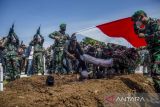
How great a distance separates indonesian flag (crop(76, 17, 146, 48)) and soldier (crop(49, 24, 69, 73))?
16.1ft

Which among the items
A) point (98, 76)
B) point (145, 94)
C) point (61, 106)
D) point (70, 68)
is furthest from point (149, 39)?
point (70, 68)

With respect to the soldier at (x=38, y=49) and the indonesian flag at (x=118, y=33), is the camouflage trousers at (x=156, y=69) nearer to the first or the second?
the indonesian flag at (x=118, y=33)

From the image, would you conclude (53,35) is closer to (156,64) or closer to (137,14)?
(137,14)

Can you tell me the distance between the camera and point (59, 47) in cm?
1414

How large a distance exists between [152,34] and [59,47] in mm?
7634

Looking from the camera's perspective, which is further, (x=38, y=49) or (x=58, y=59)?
(x=38, y=49)

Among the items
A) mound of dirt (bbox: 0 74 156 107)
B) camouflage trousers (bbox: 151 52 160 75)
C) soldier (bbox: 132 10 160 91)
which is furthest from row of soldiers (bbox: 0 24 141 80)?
camouflage trousers (bbox: 151 52 160 75)

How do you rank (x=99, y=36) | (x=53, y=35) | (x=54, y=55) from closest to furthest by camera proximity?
1. (x=99, y=36)
2. (x=53, y=35)
3. (x=54, y=55)

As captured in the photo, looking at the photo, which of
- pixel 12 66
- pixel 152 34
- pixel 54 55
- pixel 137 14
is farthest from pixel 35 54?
pixel 152 34

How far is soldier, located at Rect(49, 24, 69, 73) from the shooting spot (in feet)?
45.6

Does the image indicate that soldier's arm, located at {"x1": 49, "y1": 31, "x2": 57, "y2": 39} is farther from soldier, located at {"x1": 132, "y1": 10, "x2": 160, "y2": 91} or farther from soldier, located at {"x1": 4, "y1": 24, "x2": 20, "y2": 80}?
soldier, located at {"x1": 132, "y1": 10, "x2": 160, "y2": 91}

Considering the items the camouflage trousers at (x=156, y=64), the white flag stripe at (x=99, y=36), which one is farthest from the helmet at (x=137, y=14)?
the white flag stripe at (x=99, y=36)

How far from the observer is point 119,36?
9.15 metres

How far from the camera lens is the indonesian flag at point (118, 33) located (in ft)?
29.3
